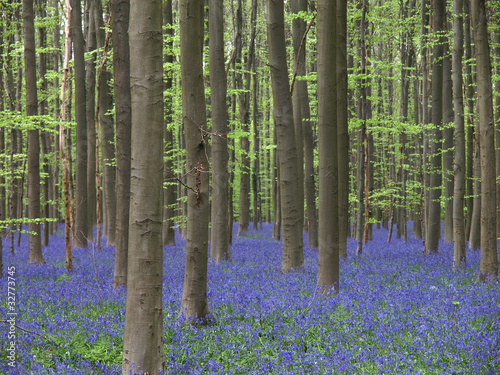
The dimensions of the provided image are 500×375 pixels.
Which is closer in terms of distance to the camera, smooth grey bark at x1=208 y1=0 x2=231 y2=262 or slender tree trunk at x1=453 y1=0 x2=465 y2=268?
slender tree trunk at x1=453 y1=0 x2=465 y2=268

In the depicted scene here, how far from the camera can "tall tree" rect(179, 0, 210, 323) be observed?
6.55m

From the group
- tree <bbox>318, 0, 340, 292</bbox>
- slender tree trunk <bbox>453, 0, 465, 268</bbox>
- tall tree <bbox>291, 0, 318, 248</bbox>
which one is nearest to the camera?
tree <bbox>318, 0, 340, 292</bbox>

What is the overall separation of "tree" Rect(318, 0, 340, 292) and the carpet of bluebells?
60cm

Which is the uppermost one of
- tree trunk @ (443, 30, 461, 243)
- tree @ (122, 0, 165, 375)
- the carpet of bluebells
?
tree trunk @ (443, 30, 461, 243)

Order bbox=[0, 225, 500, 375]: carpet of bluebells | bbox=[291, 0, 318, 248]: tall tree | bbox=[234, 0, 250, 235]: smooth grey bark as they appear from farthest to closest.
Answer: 1. bbox=[234, 0, 250, 235]: smooth grey bark
2. bbox=[291, 0, 318, 248]: tall tree
3. bbox=[0, 225, 500, 375]: carpet of bluebells

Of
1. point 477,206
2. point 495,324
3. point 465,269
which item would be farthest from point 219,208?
point 477,206

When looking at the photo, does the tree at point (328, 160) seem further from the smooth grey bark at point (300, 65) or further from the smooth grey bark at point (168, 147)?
the smooth grey bark at point (168, 147)

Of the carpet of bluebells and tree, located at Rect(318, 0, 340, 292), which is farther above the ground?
tree, located at Rect(318, 0, 340, 292)

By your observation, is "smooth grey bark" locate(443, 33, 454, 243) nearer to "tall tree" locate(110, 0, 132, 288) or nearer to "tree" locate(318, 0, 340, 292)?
"tree" locate(318, 0, 340, 292)

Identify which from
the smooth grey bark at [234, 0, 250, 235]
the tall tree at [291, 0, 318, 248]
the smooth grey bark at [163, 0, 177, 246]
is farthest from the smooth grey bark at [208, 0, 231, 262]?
the smooth grey bark at [234, 0, 250, 235]

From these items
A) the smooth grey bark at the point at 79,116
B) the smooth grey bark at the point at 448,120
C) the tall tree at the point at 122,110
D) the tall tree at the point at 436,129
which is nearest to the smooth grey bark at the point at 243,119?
the smooth grey bark at the point at 79,116

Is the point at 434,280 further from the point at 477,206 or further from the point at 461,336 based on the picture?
the point at 477,206

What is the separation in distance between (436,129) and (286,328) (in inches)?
526

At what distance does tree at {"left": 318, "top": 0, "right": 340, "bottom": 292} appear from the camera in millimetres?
8414
